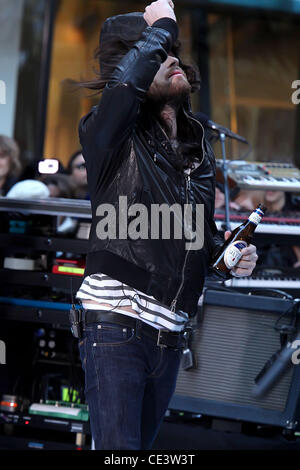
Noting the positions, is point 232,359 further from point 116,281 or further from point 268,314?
point 116,281

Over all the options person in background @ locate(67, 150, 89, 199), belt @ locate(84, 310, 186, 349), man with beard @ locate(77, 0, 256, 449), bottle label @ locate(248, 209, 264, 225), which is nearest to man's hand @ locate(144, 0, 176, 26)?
man with beard @ locate(77, 0, 256, 449)

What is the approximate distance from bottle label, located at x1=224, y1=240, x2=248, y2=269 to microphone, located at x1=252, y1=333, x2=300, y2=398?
153cm

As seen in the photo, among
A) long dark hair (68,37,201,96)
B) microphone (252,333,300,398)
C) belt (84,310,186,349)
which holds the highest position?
long dark hair (68,37,201,96)

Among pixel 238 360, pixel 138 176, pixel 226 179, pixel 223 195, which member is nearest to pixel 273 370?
pixel 238 360

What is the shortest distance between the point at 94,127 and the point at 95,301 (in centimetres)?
60

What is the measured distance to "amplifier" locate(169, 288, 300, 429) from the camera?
4137 mm

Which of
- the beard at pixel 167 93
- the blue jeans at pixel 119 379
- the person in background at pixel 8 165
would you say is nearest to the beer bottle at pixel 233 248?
the blue jeans at pixel 119 379

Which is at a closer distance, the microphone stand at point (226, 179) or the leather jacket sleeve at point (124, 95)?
the leather jacket sleeve at point (124, 95)

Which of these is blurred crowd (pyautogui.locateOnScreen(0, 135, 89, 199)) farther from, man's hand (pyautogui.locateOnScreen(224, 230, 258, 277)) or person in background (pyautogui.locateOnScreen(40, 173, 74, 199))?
man's hand (pyautogui.locateOnScreen(224, 230, 258, 277))

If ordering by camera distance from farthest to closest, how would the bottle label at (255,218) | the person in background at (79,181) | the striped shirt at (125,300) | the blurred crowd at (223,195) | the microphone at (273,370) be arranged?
the person in background at (79,181)
the blurred crowd at (223,195)
the microphone at (273,370)
the bottle label at (255,218)
the striped shirt at (125,300)

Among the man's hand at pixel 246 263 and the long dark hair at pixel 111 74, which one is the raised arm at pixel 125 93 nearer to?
the long dark hair at pixel 111 74

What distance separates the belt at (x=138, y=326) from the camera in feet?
7.91

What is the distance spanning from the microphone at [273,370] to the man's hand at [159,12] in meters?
2.16
